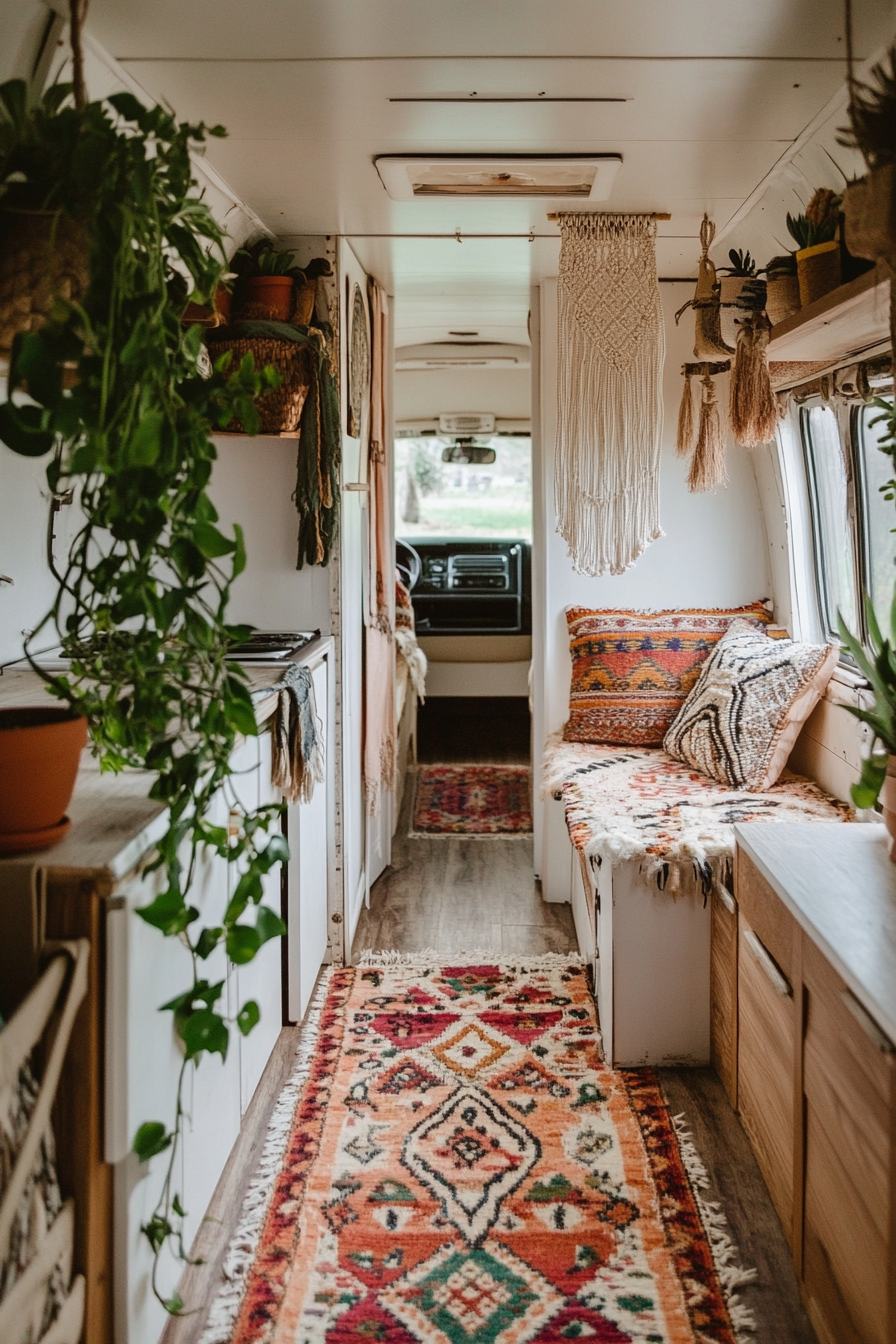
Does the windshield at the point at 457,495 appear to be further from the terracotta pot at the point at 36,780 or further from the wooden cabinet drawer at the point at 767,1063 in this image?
the terracotta pot at the point at 36,780

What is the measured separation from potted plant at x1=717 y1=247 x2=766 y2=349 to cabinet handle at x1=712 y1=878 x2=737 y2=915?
4.66 ft

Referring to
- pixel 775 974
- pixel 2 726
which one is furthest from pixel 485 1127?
pixel 2 726

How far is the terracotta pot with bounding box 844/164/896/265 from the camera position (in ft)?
4.81

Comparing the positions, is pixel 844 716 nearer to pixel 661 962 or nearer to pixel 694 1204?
pixel 661 962

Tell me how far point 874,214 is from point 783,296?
0.90 metres

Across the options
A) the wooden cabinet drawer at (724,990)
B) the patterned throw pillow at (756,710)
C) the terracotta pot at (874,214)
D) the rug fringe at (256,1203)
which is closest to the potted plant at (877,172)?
the terracotta pot at (874,214)

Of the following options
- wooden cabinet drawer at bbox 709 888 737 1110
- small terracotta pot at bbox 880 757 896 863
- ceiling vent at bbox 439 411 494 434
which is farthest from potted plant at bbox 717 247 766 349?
ceiling vent at bbox 439 411 494 434

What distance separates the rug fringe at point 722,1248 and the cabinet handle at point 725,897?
1.65 ft

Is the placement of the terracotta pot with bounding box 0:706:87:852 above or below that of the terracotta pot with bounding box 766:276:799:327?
below

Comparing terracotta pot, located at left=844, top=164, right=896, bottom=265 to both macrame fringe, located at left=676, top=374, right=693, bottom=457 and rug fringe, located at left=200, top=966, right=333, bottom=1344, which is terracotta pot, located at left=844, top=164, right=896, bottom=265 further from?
rug fringe, located at left=200, top=966, right=333, bottom=1344

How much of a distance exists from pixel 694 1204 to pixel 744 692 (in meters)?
1.56

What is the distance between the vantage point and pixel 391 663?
4145 mm

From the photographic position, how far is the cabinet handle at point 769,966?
1871mm

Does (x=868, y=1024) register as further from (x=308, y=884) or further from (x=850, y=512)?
(x=850, y=512)
